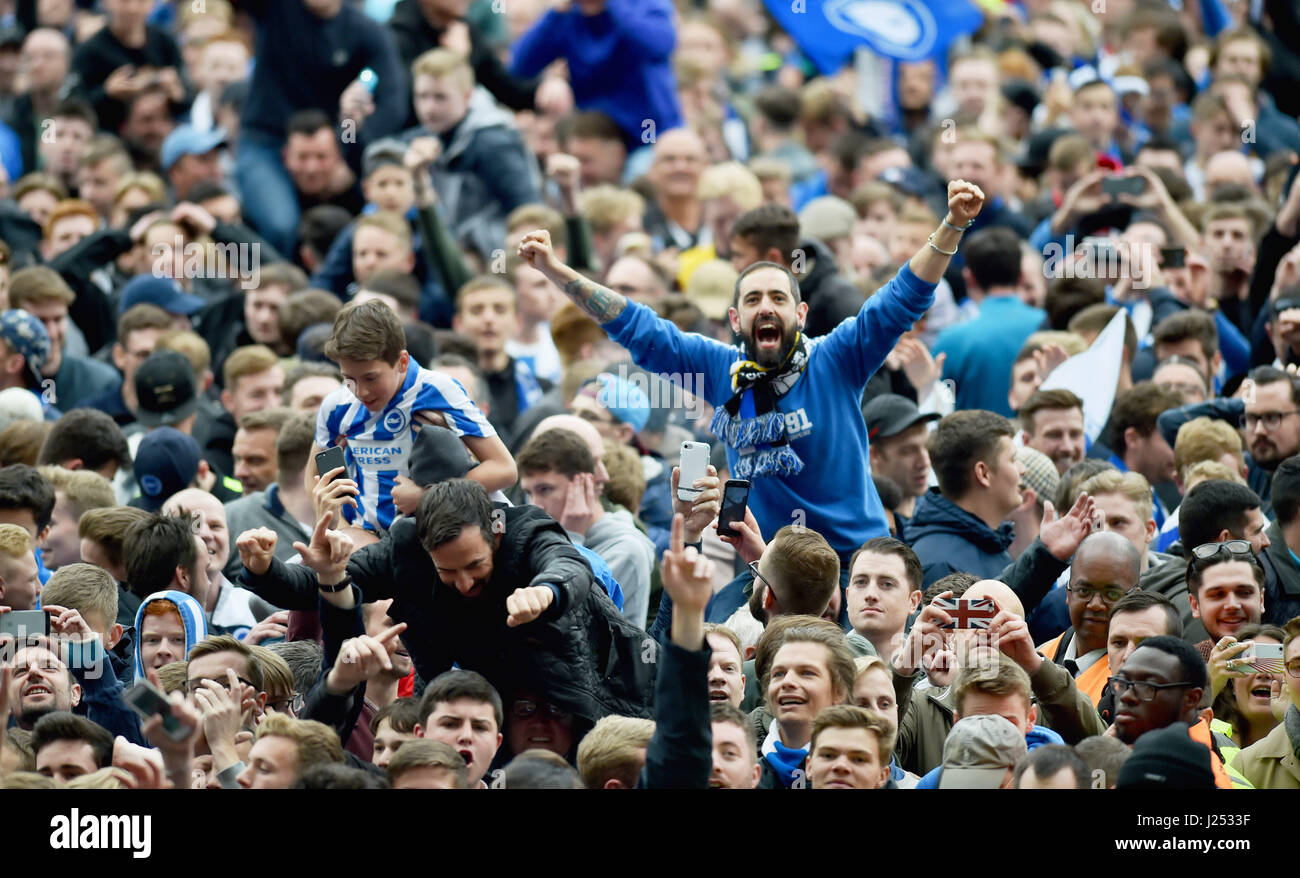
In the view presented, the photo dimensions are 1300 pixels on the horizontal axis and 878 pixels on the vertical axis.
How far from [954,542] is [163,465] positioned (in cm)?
345

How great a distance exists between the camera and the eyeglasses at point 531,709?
702 cm

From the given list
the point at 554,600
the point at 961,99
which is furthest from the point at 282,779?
the point at 961,99

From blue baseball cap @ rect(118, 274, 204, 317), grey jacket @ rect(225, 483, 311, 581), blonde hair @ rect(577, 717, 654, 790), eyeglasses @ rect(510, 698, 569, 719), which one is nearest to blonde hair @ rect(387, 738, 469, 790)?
blonde hair @ rect(577, 717, 654, 790)

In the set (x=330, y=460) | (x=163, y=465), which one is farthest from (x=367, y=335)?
(x=163, y=465)

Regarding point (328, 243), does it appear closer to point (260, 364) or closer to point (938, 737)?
point (260, 364)

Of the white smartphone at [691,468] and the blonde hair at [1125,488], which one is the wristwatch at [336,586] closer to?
the white smartphone at [691,468]

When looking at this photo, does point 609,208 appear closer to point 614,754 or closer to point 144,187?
point 144,187

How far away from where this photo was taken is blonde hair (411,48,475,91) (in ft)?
43.4

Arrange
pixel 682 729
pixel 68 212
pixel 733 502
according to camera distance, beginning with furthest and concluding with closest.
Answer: pixel 68 212 → pixel 733 502 → pixel 682 729

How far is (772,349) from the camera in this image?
8.00 meters

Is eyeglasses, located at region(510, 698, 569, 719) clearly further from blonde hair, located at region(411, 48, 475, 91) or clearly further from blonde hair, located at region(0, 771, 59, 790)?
blonde hair, located at region(411, 48, 475, 91)

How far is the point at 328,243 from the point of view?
43.4 feet

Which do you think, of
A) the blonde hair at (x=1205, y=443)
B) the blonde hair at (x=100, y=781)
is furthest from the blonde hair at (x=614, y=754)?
the blonde hair at (x=1205, y=443)

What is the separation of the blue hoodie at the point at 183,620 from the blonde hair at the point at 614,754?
5.93 ft
